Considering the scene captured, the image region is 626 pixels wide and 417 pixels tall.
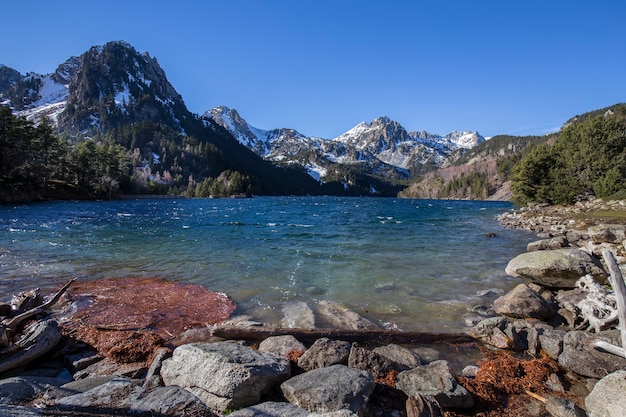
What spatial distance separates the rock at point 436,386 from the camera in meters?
5.50

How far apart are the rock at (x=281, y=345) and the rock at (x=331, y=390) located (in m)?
1.76

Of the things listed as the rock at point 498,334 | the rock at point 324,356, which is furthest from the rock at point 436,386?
the rock at point 498,334

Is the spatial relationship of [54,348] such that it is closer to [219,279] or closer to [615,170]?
[219,279]

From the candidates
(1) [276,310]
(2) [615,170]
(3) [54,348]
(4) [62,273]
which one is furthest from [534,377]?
(2) [615,170]

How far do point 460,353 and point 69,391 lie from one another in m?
8.67

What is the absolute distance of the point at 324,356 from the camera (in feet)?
22.6

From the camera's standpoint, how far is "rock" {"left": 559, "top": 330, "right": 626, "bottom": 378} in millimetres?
6523

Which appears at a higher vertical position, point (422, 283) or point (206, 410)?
point (206, 410)

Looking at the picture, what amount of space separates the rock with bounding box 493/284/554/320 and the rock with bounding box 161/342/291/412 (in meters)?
8.70

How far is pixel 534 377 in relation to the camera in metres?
6.55

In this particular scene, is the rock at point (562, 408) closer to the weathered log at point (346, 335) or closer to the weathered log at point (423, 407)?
the weathered log at point (423, 407)

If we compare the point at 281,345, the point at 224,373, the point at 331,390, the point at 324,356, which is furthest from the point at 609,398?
the point at 224,373

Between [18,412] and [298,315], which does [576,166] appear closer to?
[298,315]

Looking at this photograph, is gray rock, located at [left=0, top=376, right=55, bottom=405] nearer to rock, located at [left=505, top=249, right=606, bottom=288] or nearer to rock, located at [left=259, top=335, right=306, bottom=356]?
rock, located at [left=259, top=335, right=306, bottom=356]
